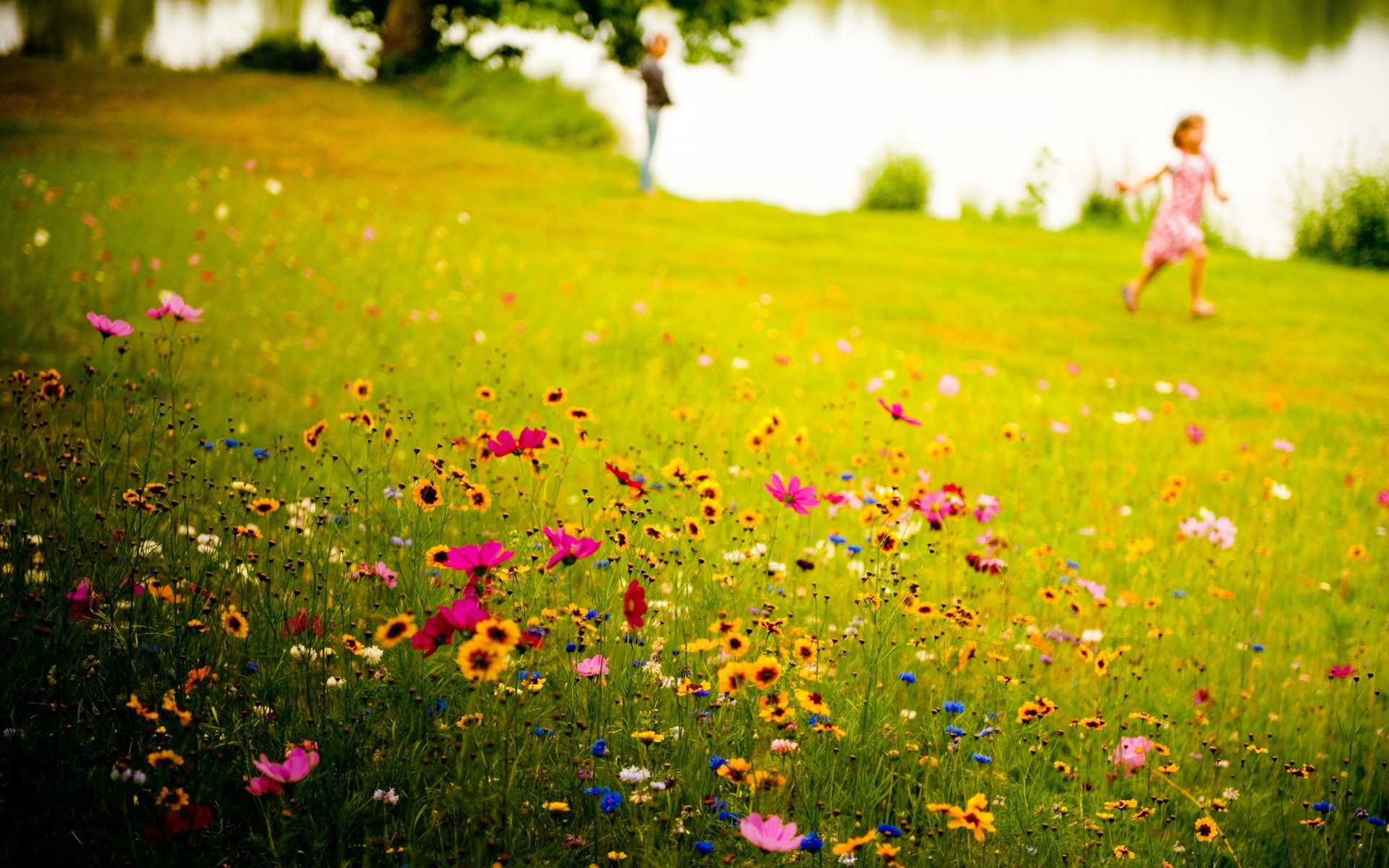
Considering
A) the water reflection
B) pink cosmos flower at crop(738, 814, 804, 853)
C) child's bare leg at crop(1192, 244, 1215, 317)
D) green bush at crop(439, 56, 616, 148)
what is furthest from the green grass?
the water reflection

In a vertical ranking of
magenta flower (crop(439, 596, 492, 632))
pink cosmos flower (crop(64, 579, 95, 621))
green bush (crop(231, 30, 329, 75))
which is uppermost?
green bush (crop(231, 30, 329, 75))

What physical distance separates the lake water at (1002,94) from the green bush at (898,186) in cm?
18

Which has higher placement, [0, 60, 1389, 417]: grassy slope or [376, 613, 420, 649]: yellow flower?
[0, 60, 1389, 417]: grassy slope

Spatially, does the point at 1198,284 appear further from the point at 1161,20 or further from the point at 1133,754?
the point at 1161,20

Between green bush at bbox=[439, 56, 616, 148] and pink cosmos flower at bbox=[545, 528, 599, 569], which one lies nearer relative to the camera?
pink cosmos flower at bbox=[545, 528, 599, 569]

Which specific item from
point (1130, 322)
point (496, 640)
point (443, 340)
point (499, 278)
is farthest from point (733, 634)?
point (1130, 322)

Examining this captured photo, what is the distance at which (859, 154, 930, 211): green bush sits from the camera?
13852mm

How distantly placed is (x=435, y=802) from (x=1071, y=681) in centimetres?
166

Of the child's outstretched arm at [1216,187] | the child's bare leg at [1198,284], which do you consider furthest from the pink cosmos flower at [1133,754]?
the child's bare leg at [1198,284]

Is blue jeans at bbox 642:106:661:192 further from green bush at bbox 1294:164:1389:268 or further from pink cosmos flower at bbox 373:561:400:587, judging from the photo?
pink cosmos flower at bbox 373:561:400:587

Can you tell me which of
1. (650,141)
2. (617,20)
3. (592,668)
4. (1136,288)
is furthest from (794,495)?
(617,20)

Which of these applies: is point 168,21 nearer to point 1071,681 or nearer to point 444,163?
point 444,163

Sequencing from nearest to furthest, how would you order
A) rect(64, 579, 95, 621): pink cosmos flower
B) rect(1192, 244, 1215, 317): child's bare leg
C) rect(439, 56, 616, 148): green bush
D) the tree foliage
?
rect(64, 579, 95, 621): pink cosmos flower, rect(1192, 244, 1215, 317): child's bare leg, rect(439, 56, 616, 148): green bush, the tree foliage

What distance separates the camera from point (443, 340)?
16.1 feet
